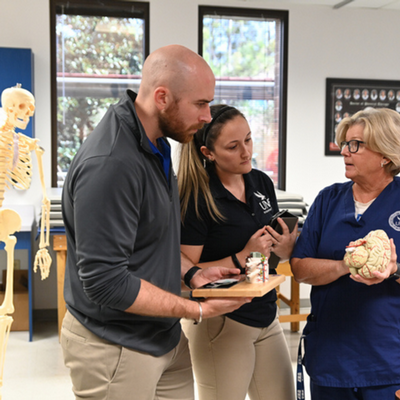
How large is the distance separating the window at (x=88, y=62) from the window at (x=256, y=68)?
2.23 feet

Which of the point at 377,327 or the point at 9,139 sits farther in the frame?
the point at 9,139

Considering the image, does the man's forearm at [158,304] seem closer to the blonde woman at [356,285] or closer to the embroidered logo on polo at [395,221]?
the blonde woman at [356,285]

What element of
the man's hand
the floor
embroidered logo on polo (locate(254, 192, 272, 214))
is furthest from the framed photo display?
the man's hand

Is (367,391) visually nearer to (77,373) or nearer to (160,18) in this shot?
(77,373)

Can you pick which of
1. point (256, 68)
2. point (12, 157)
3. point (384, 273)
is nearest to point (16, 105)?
point (12, 157)

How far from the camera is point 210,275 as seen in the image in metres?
1.63

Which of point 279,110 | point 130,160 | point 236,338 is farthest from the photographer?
point 279,110

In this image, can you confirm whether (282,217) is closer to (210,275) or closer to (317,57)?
(210,275)

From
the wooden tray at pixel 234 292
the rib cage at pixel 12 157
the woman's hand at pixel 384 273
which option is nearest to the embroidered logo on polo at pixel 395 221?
the woman's hand at pixel 384 273

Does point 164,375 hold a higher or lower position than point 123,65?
lower

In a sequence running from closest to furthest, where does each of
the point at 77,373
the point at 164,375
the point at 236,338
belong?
the point at 77,373
the point at 164,375
the point at 236,338

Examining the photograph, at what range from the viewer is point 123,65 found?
4.62 metres

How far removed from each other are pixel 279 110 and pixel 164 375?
12.1 ft

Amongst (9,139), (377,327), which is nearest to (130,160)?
(377,327)
